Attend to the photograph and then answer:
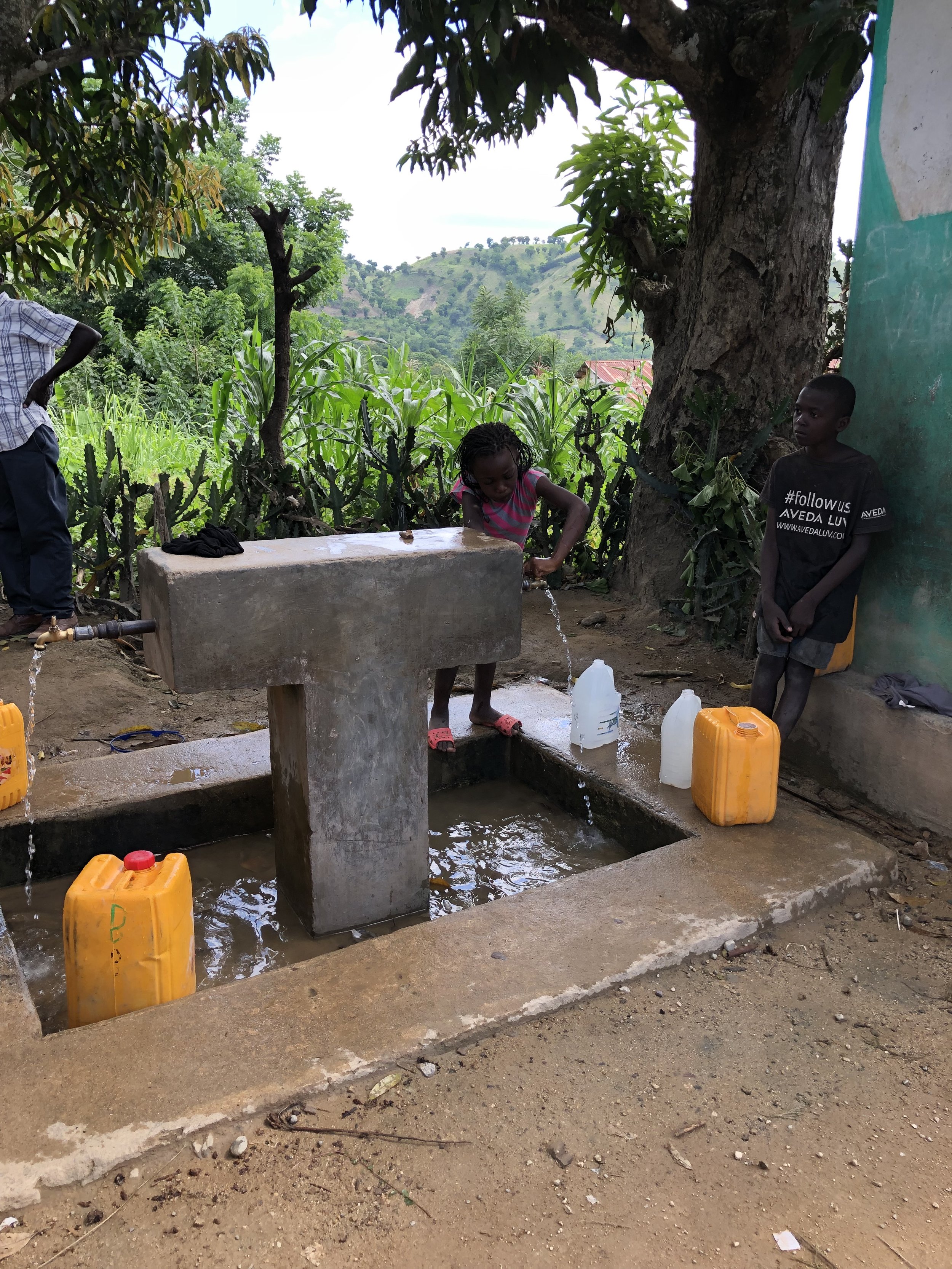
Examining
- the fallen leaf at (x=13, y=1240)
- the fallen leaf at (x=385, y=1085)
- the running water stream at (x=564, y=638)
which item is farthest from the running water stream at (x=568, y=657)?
the fallen leaf at (x=13, y=1240)

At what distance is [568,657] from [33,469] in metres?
2.90

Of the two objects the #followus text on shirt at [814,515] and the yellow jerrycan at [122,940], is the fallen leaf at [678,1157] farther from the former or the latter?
the #followus text on shirt at [814,515]

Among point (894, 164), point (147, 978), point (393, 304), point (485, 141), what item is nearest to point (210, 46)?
point (485, 141)

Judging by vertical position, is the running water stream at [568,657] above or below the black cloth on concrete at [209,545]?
below

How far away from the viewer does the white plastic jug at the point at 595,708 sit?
12.0ft

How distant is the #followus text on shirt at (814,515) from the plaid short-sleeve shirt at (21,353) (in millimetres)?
3346

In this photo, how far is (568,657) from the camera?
205 inches

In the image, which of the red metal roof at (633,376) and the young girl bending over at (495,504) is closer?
the young girl bending over at (495,504)

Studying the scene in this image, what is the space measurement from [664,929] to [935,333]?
7.17 feet

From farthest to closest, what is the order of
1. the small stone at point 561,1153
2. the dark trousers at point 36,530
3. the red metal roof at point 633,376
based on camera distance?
the red metal roof at point 633,376 → the dark trousers at point 36,530 → the small stone at point 561,1153

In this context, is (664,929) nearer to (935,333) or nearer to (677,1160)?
(677,1160)

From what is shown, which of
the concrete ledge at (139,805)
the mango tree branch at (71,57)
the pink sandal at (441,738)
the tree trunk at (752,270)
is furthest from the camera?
the tree trunk at (752,270)

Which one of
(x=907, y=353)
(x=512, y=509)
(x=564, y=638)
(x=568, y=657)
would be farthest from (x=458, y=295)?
(x=907, y=353)

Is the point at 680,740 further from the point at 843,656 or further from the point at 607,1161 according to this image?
the point at 607,1161
